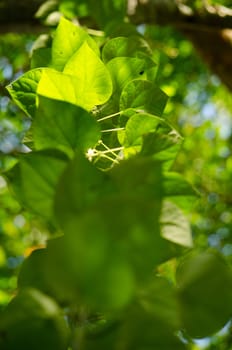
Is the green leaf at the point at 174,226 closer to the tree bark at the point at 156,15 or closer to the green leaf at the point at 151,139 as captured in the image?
the green leaf at the point at 151,139

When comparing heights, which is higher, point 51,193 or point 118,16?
point 51,193

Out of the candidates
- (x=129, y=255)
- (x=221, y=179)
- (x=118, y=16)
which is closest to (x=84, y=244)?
(x=129, y=255)

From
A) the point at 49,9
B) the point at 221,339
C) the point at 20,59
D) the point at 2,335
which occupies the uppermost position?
the point at 2,335

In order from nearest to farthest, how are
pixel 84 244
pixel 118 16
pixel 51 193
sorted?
1. pixel 84 244
2. pixel 51 193
3. pixel 118 16

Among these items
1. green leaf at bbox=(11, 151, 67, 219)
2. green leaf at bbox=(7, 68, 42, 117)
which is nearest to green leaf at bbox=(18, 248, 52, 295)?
green leaf at bbox=(11, 151, 67, 219)

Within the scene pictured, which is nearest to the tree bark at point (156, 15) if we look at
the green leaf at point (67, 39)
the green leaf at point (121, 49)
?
the green leaf at point (121, 49)

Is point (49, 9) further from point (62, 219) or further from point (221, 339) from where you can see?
point (221, 339)
